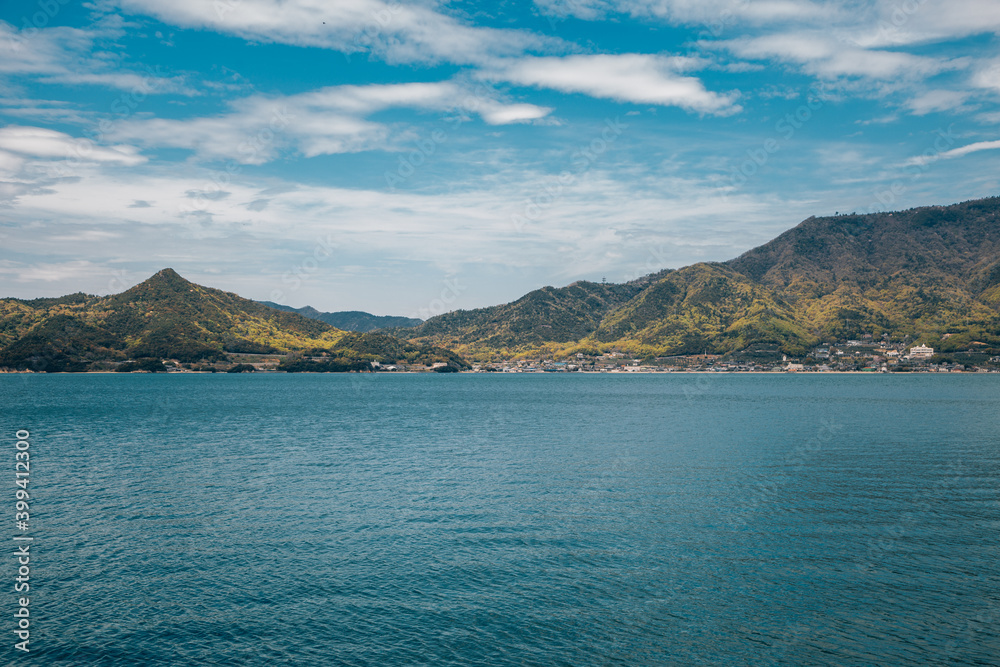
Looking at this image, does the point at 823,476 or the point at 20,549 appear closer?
the point at 20,549

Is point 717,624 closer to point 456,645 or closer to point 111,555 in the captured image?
point 456,645

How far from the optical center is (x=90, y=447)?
72.1 m

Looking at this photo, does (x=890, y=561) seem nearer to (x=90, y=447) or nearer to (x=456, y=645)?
(x=456, y=645)

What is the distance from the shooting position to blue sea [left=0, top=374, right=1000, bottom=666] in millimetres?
23188

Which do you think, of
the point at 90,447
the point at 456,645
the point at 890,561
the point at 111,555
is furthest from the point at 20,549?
the point at 890,561

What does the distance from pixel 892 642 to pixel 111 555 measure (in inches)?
1577

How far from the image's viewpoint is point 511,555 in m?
33.1

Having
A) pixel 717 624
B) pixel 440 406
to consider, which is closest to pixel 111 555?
pixel 717 624

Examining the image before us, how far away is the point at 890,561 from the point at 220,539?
40.5 m

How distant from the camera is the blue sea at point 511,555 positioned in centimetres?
2319

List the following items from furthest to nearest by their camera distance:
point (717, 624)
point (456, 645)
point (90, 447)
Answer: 1. point (90, 447)
2. point (717, 624)
3. point (456, 645)

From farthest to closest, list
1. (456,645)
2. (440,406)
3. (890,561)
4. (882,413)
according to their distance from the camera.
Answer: (440,406)
(882,413)
(890,561)
(456,645)

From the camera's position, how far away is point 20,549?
33594 millimetres

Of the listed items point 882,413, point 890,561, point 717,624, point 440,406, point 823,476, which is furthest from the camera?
point 440,406
